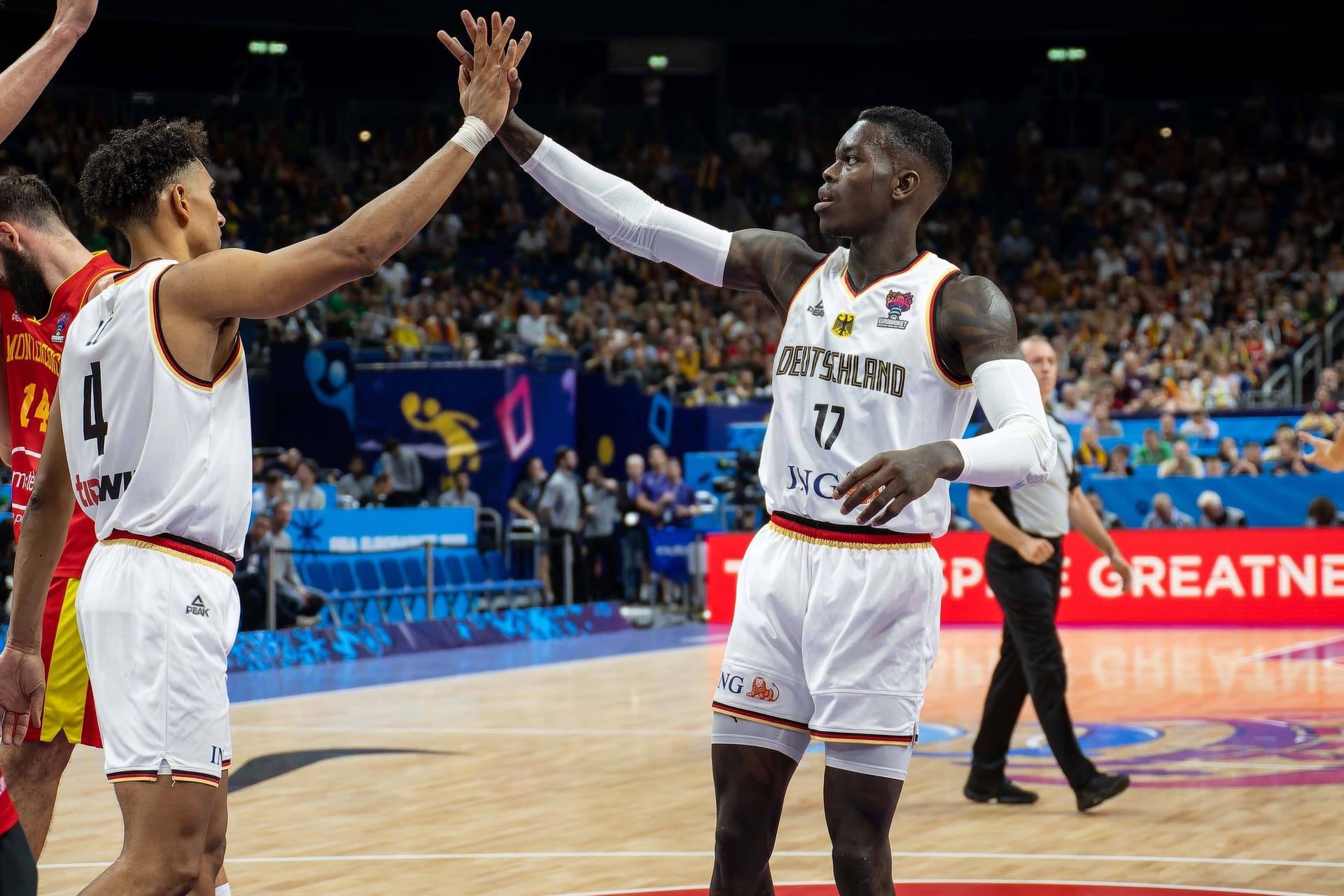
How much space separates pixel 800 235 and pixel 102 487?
24.0 m

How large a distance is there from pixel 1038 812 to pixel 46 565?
202 inches

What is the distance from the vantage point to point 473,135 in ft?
13.0

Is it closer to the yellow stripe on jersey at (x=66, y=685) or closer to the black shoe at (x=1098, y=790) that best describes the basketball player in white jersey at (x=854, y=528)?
the yellow stripe on jersey at (x=66, y=685)

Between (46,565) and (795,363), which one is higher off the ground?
(795,363)

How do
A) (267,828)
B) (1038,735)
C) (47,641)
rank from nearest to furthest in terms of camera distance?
(47,641) < (267,828) < (1038,735)

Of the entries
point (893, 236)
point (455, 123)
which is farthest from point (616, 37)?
point (893, 236)

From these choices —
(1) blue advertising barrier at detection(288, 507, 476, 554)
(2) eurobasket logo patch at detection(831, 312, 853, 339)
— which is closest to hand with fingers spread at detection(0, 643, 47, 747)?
(2) eurobasket logo patch at detection(831, 312, 853, 339)

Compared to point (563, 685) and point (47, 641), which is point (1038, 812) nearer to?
point (47, 641)

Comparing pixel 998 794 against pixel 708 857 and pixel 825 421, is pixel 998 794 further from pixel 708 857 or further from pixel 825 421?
pixel 825 421

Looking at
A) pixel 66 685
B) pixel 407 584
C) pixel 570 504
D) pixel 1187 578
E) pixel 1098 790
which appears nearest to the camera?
pixel 66 685

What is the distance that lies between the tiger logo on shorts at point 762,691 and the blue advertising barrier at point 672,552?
14.6 meters

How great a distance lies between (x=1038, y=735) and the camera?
10164 millimetres

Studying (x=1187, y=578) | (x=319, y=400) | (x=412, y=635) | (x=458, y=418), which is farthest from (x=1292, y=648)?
(x=319, y=400)

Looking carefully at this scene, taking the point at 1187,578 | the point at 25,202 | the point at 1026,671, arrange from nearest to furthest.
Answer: the point at 25,202
the point at 1026,671
the point at 1187,578
